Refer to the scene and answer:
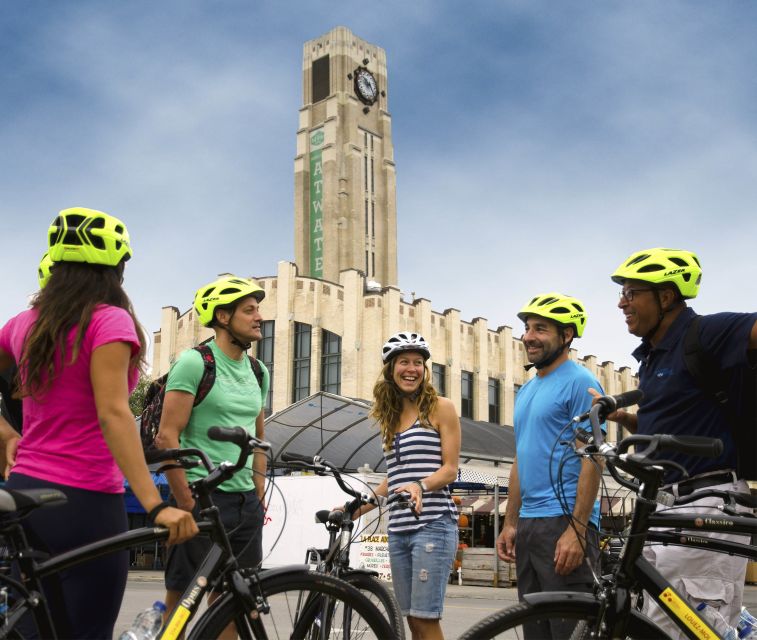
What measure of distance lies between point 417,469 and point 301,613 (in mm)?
1502

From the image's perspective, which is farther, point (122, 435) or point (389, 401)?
point (389, 401)

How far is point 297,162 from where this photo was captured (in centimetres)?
7056

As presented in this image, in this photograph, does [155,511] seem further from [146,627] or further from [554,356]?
[554,356]

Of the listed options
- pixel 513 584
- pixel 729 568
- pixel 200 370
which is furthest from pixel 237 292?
pixel 513 584

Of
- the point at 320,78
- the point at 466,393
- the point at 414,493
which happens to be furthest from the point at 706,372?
the point at 320,78

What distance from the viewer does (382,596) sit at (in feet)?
14.3

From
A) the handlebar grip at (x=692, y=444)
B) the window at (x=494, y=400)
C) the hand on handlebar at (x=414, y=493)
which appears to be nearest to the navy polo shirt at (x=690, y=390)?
the handlebar grip at (x=692, y=444)

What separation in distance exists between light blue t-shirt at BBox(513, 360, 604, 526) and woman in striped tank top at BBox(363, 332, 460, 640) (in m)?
0.44

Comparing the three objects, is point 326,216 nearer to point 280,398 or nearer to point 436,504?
point 280,398

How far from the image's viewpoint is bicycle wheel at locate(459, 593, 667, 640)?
9.36 feet

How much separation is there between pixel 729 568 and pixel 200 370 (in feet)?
Answer: 8.72

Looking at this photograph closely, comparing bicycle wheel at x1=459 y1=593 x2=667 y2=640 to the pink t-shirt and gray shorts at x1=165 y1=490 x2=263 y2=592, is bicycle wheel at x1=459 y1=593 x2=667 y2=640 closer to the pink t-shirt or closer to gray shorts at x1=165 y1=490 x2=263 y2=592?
the pink t-shirt

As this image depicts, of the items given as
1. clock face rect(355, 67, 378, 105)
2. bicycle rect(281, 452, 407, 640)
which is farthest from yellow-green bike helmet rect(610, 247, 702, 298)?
clock face rect(355, 67, 378, 105)

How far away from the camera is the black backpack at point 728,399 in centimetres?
377
